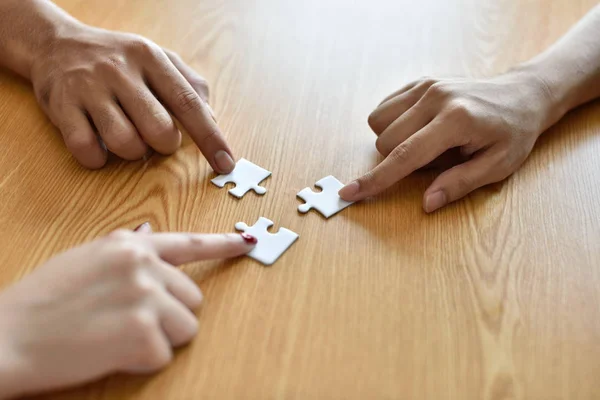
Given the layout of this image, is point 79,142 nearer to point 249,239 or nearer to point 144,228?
point 144,228

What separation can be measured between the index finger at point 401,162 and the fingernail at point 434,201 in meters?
0.06

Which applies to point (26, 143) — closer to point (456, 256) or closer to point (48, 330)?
point (48, 330)

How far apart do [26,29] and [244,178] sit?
62cm

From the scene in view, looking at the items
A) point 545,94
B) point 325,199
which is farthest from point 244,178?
point 545,94

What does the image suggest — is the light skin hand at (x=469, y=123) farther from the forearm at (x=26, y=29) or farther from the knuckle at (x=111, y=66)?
the forearm at (x=26, y=29)

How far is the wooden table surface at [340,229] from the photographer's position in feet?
2.75

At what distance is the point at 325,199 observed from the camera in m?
1.10

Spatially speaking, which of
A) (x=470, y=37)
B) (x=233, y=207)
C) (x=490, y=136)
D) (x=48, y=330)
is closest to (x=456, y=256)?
(x=490, y=136)

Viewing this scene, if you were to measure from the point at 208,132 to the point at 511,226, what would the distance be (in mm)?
606

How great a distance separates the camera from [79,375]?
0.77 m

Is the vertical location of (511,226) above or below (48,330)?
below

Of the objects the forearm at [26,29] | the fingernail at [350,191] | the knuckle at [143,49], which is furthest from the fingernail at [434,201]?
the forearm at [26,29]

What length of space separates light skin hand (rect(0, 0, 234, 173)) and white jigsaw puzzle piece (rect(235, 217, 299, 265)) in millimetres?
162

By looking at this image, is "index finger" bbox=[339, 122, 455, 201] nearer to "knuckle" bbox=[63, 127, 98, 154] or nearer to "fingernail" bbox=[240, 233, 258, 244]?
"fingernail" bbox=[240, 233, 258, 244]
